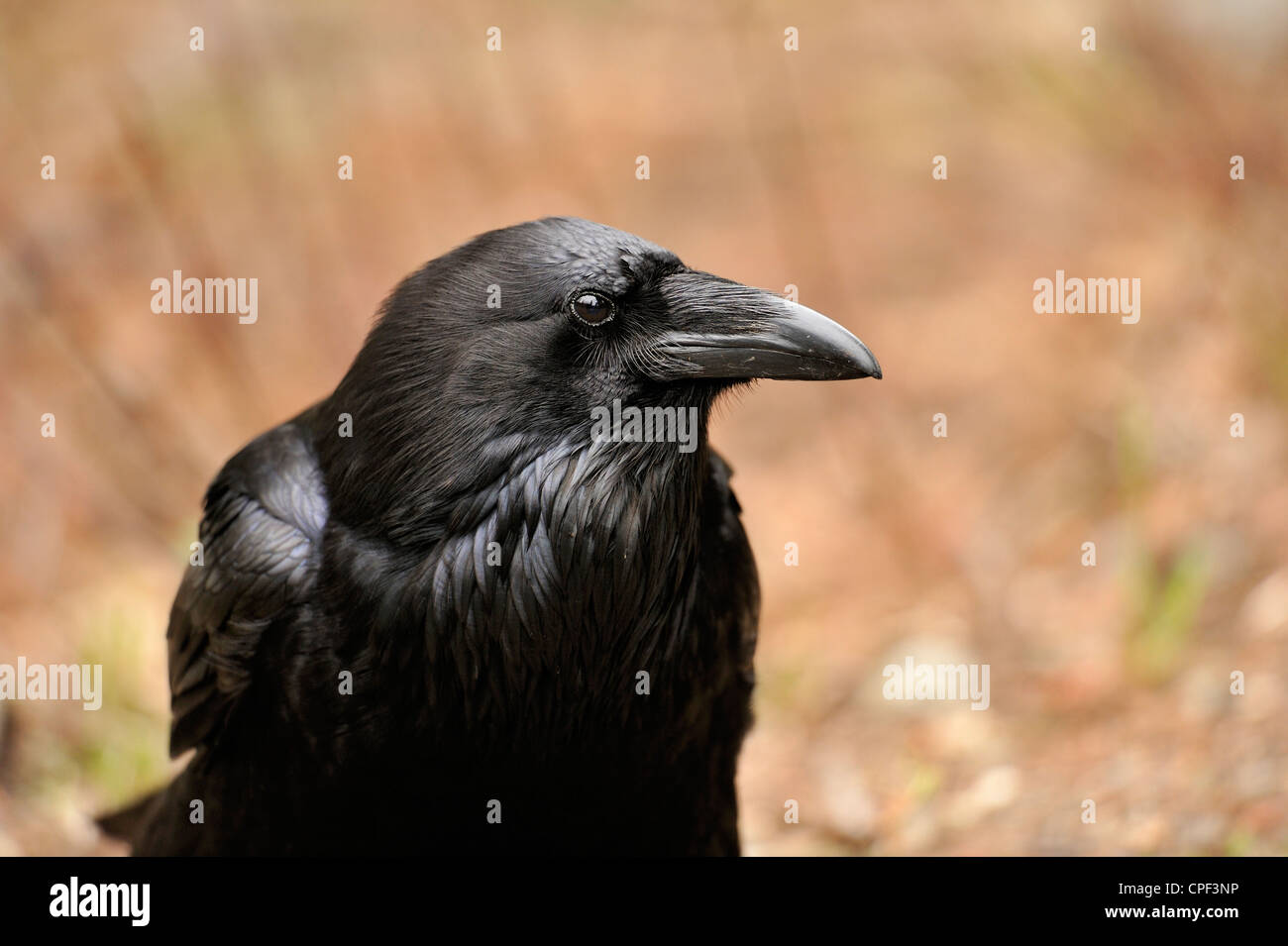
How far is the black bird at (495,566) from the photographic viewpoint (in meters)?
2.88

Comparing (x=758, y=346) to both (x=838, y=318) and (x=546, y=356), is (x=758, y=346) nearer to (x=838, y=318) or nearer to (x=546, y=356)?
(x=546, y=356)

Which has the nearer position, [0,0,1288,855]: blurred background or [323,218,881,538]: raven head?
[323,218,881,538]: raven head

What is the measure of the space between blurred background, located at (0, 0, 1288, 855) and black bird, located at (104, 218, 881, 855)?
190 cm

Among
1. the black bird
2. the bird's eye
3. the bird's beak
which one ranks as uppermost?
the bird's eye

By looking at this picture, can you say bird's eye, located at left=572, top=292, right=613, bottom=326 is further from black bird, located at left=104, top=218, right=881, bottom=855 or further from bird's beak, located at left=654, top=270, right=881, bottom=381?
bird's beak, located at left=654, top=270, right=881, bottom=381

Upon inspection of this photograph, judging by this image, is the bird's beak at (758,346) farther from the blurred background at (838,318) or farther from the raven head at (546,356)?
the blurred background at (838,318)

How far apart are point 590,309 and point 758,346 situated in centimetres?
39

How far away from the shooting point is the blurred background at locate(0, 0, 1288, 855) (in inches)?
203

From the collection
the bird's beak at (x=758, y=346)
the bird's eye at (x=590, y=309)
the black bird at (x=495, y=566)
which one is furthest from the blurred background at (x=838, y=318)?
the bird's eye at (x=590, y=309)

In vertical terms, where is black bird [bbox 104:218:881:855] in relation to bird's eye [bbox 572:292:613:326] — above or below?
below

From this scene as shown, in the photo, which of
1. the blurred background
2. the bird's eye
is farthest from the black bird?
the blurred background

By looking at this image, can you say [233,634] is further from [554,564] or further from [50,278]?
[50,278]

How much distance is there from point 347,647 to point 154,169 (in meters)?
5.48
